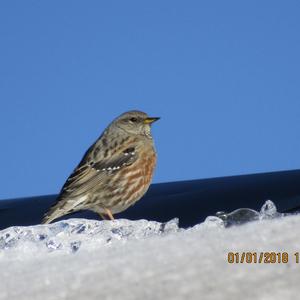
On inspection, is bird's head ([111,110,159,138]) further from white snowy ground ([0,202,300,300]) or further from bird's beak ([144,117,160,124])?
white snowy ground ([0,202,300,300])

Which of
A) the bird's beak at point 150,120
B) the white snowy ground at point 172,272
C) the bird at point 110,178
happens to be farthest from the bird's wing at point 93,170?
the white snowy ground at point 172,272

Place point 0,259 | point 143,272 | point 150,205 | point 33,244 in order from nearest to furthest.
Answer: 1. point 143,272
2. point 0,259
3. point 33,244
4. point 150,205

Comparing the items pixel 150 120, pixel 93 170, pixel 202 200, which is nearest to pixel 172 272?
pixel 202 200

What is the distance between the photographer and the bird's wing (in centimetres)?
891

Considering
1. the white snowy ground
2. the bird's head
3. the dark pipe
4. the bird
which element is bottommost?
the white snowy ground

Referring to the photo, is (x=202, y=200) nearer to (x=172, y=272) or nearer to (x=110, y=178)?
(x=110, y=178)

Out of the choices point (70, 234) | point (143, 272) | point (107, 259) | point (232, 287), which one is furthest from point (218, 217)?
point (232, 287)

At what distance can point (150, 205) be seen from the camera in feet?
28.5

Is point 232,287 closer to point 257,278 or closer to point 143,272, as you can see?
point 257,278

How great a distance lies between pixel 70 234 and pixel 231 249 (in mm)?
2743

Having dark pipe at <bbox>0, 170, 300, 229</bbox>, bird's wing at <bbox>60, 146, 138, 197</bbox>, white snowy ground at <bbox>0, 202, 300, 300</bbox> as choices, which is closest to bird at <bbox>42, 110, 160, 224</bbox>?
bird's wing at <bbox>60, 146, 138, 197</bbox>

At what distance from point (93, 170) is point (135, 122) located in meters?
1.22

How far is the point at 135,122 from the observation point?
32.9ft

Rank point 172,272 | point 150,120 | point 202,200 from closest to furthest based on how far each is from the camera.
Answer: point 172,272, point 202,200, point 150,120
